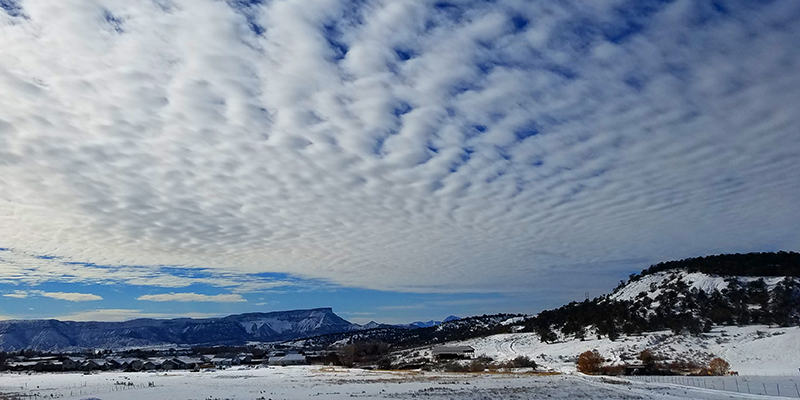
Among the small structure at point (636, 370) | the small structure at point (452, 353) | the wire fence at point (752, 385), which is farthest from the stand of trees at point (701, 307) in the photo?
the wire fence at point (752, 385)

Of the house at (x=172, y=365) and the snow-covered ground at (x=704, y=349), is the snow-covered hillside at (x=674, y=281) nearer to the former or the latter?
the snow-covered ground at (x=704, y=349)

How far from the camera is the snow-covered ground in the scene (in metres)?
71.9

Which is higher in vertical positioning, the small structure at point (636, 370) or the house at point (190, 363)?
the house at point (190, 363)

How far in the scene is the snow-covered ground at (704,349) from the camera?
71938 mm

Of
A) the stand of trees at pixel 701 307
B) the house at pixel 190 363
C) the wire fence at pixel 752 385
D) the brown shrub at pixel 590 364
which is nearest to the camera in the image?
the wire fence at pixel 752 385

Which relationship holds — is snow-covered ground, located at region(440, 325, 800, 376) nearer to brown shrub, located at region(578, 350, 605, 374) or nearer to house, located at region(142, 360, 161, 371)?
brown shrub, located at region(578, 350, 605, 374)

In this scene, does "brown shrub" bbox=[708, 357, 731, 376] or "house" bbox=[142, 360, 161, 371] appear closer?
"brown shrub" bbox=[708, 357, 731, 376]

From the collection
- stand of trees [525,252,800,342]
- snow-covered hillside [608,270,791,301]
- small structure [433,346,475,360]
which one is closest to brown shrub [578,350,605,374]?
stand of trees [525,252,800,342]

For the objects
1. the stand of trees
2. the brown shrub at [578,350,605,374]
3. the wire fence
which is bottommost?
the wire fence

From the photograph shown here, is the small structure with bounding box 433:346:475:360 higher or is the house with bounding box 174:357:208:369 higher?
the small structure with bounding box 433:346:475:360

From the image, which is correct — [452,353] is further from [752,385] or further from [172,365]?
[752,385]

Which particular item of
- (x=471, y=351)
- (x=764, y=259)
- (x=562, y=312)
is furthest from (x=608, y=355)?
(x=764, y=259)

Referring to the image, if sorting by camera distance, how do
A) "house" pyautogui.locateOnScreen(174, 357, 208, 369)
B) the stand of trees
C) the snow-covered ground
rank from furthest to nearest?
"house" pyautogui.locateOnScreen(174, 357, 208, 369) → the stand of trees → the snow-covered ground

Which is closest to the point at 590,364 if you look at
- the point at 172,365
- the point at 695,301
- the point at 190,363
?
the point at 695,301
